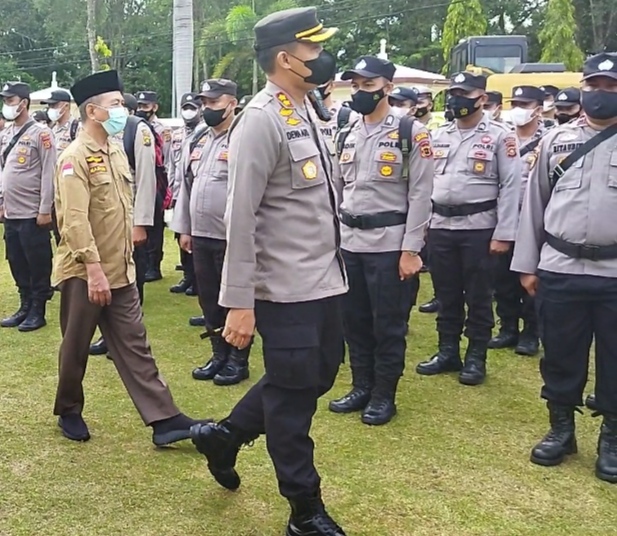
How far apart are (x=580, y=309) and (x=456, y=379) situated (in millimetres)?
1596

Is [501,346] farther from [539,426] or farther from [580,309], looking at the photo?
[580,309]

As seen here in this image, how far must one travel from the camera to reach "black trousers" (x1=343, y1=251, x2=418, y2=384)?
4.26 m

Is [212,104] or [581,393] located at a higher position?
[212,104]

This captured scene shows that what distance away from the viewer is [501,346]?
5.89 m

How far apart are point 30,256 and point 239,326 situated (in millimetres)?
4055

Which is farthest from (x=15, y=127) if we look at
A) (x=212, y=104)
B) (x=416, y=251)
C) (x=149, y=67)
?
(x=149, y=67)

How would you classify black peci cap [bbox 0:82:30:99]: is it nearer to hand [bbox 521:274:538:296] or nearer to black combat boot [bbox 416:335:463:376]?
black combat boot [bbox 416:335:463:376]

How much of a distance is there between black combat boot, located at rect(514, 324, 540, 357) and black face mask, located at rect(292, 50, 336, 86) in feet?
11.3

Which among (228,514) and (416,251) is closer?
(228,514)

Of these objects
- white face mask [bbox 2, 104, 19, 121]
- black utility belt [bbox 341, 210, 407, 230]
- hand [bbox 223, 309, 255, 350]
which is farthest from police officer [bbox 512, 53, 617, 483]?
white face mask [bbox 2, 104, 19, 121]

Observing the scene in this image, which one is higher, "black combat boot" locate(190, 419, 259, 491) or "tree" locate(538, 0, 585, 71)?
"tree" locate(538, 0, 585, 71)

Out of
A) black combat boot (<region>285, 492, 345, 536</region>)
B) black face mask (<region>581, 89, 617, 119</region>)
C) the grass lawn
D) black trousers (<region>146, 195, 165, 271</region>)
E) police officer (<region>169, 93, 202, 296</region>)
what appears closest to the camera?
black combat boot (<region>285, 492, 345, 536</region>)

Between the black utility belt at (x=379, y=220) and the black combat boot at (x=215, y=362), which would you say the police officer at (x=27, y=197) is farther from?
the black utility belt at (x=379, y=220)

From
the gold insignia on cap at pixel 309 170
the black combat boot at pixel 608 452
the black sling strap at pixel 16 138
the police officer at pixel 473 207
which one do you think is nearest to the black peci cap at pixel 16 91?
the black sling strap at pixel 16 138
